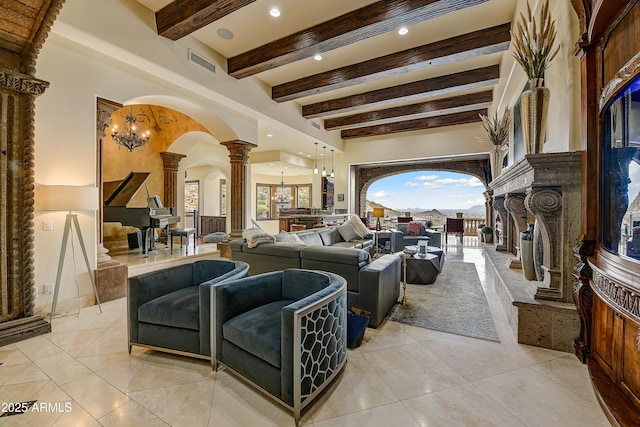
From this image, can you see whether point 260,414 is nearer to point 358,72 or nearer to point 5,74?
point 5,74

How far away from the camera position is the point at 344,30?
138 inches

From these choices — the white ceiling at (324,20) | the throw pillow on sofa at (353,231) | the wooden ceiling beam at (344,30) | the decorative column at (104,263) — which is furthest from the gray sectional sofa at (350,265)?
the white ceiling at (324,20)

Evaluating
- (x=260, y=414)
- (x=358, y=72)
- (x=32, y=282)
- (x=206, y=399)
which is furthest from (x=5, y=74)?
(x=358, y=72)

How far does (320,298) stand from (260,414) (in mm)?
795

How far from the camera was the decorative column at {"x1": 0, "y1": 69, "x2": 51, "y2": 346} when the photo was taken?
261 cm

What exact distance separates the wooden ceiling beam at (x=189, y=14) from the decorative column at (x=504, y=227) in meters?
5.24

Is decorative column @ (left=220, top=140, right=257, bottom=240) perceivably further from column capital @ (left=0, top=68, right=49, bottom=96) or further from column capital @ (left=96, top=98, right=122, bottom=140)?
column capital @ (left=0, top=68, right=49, bottom=96)

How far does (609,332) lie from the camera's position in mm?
1872

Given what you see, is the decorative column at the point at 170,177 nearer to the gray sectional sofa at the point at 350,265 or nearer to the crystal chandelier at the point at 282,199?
the gray sectional sofa at the point at 350,265

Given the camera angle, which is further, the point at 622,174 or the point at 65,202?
the point at 65,202

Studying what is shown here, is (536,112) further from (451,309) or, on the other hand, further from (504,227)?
(504,227)

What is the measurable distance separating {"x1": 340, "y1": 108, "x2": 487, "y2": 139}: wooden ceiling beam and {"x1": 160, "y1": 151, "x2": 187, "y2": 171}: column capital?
5.17m

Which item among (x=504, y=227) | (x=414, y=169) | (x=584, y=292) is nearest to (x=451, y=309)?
(x=584, y=292)

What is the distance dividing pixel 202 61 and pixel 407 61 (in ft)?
10.7
